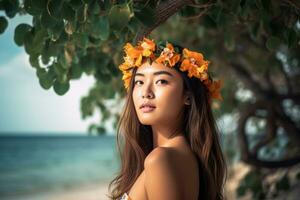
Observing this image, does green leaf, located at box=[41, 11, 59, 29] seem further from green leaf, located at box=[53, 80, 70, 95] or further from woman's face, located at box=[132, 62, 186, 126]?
green leaf, located at box=[53, 80, 70, 95]

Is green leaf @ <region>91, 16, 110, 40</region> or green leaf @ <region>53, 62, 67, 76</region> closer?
green leaf @ <region>91, 16, 110, 40</region>

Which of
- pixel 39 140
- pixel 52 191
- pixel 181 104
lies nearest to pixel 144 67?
pixel 181 104

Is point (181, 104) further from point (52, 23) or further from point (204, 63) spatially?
point (52, 23)

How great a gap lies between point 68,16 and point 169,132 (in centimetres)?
59

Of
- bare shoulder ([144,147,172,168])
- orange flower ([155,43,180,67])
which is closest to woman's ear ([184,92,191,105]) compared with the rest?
orange flower ([155,43,180,67])

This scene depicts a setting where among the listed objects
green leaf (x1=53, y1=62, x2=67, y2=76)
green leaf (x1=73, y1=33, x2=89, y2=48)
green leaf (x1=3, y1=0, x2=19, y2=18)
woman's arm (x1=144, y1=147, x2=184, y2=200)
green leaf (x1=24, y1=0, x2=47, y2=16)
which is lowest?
woman's arm (x1=144, y1=147, x2=184, y2=200)

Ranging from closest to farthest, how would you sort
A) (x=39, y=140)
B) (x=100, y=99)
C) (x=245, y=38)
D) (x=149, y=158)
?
(x=149, y=158), (x=245, y=38), (x=100, y=99), (x=39, y=140)

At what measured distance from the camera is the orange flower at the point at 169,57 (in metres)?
2.13

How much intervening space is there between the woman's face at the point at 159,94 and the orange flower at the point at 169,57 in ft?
0.07

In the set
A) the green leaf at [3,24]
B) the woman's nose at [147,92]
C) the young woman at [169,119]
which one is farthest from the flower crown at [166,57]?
the green leaf at [3,24]

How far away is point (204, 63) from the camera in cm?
221

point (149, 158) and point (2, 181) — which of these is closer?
point (149, 158)

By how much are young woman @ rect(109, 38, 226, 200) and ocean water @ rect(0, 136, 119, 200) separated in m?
10.2

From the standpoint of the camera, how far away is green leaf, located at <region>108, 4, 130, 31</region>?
6.10ft
